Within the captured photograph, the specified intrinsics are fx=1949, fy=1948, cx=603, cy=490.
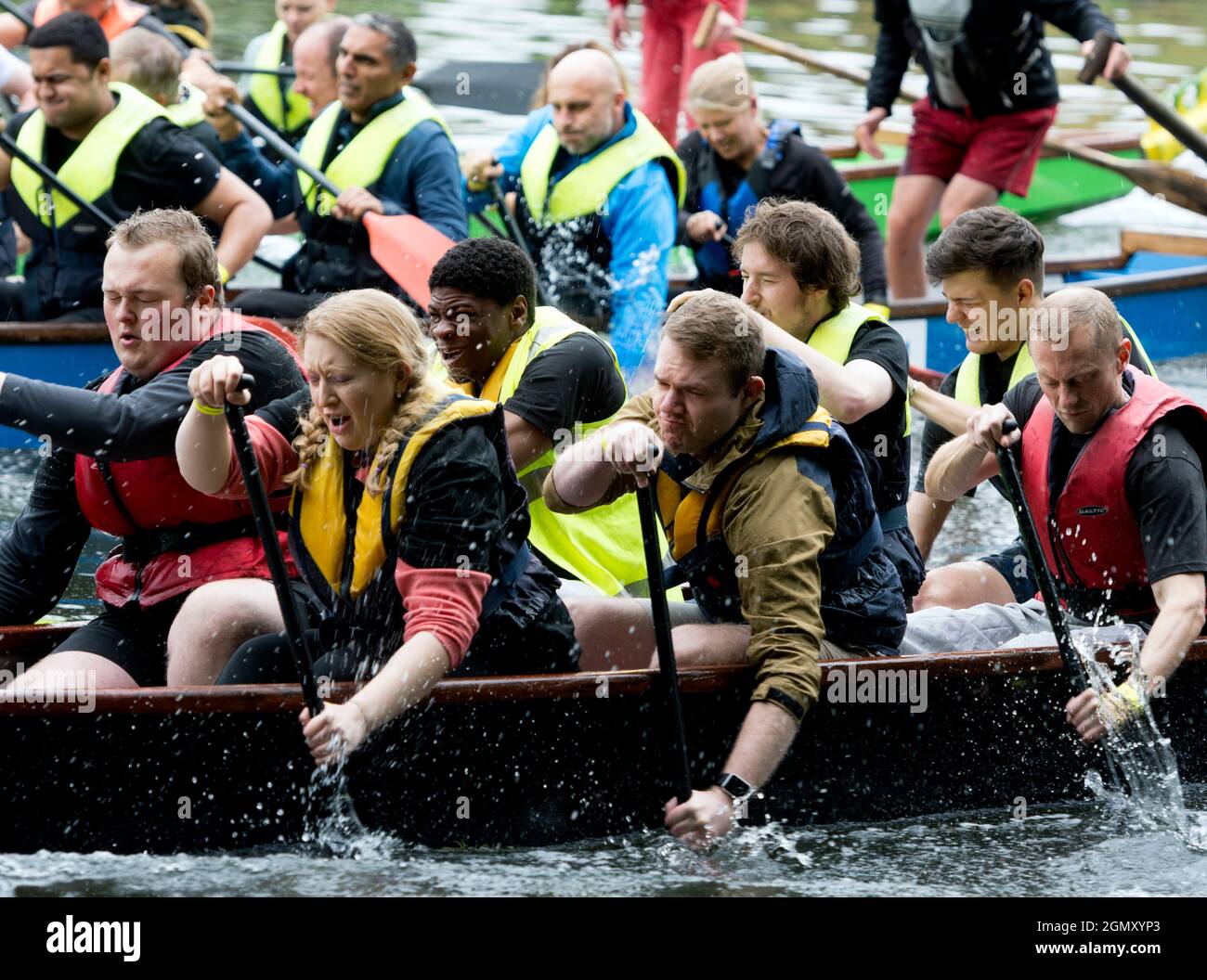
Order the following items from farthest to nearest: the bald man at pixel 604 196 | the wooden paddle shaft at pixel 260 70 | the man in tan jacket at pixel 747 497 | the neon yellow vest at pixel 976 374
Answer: the wooden paddle shaft at pixel 260 70
the bald man at pixel 604 196
the neon yellow vest at pixel 976 374
the man in tan jacket at pixel 747 497

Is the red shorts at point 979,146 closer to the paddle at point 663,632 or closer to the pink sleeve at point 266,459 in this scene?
the paddle at point 663,632

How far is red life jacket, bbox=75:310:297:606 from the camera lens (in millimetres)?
3580

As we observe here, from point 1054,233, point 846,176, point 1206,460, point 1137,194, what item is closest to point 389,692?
point 1206,460

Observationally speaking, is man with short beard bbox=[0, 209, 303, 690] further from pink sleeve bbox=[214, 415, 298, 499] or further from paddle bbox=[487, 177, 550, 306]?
paddle bbox=[487, 177, 550, 306]

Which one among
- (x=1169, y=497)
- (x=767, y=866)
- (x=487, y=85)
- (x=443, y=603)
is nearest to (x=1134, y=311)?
(x=487, y=85)

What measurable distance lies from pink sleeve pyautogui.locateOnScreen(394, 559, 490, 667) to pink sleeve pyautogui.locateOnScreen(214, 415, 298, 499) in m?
0.36

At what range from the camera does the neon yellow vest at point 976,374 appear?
4262mm

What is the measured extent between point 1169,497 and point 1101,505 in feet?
0.51

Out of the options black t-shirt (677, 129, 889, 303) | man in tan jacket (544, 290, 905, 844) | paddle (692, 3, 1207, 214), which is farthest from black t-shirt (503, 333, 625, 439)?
paddle (692, 3, 1207, 214)

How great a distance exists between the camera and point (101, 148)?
6195mm

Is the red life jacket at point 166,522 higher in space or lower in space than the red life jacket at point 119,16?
lower

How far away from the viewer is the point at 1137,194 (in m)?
11.4

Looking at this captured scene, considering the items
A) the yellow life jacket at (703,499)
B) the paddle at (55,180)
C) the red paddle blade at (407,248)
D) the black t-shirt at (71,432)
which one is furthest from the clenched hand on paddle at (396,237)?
the yellow life jacket at (703,499)

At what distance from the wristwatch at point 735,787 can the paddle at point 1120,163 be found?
4.97 m
